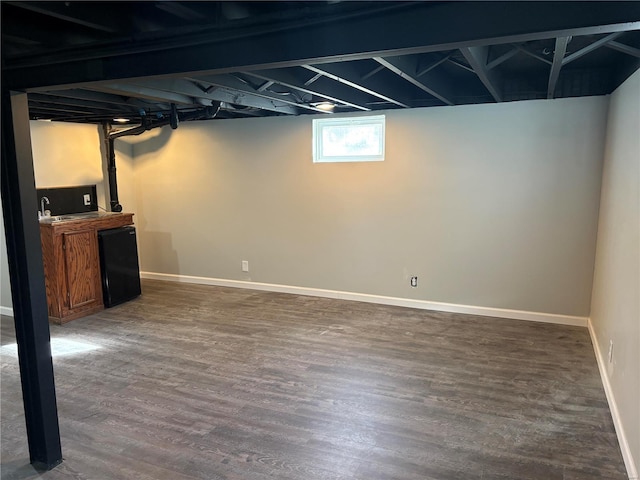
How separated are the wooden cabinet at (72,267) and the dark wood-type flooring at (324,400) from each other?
0.20 metres

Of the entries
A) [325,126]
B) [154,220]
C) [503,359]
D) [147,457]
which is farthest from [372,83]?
[154,220]

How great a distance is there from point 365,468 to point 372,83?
8.81 feet

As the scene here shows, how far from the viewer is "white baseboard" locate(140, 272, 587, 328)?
4453 mm

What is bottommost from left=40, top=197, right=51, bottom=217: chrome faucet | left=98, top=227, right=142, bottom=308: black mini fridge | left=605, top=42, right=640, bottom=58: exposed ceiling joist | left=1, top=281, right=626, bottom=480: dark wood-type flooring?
left=1, top=281, right=626, bottom=480: dark wood-type flooring

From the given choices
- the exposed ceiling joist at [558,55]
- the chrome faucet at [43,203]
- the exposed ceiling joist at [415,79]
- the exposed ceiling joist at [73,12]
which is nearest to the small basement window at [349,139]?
the exposed ceiling joist at [415,79]

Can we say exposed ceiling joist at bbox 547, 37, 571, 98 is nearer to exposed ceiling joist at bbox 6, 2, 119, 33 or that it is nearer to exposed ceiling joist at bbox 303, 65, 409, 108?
exposed ceiling joist at bbox 303, 65, 409, 108

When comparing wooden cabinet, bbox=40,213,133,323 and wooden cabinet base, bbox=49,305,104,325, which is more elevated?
wooden cabinet, bbox=40,213,133,323

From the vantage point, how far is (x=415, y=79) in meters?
3.23

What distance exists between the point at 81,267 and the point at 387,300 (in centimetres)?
326

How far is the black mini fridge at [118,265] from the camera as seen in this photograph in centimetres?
499

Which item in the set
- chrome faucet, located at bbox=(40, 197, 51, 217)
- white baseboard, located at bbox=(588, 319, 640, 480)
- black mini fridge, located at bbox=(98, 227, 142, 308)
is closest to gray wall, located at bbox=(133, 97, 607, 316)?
black mini fridge, located at bbox=(98, 227, 142, 308)

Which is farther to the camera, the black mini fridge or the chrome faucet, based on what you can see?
the chrome faucet

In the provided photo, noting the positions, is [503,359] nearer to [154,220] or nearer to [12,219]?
[12,219]

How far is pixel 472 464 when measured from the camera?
7.84ft
